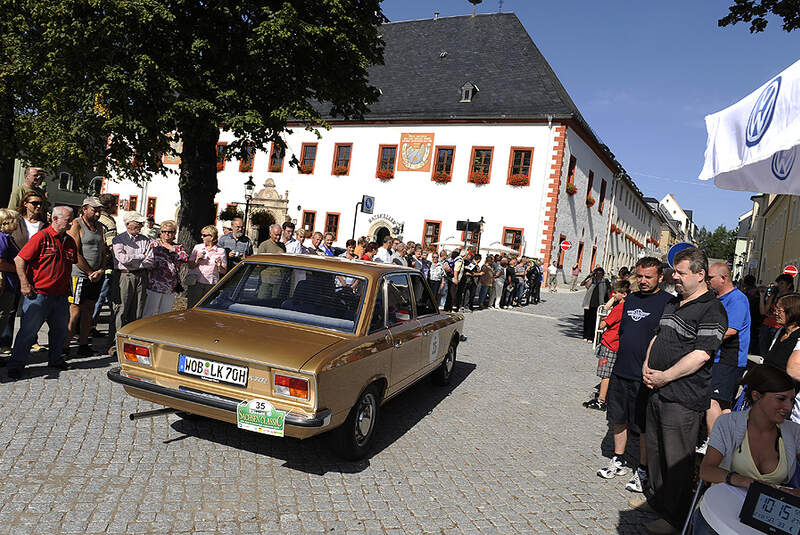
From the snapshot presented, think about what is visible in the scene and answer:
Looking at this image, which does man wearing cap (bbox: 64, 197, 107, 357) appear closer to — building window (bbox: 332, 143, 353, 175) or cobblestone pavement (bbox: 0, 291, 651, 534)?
cobblestone pavement (bbox: 0, 291, 651, 534)

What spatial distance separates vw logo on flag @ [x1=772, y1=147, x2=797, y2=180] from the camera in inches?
129

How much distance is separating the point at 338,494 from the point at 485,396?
11.5 ft

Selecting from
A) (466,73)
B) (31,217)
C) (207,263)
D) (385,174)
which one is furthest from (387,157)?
(31,217)

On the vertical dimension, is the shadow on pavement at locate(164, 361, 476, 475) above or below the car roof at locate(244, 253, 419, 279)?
below

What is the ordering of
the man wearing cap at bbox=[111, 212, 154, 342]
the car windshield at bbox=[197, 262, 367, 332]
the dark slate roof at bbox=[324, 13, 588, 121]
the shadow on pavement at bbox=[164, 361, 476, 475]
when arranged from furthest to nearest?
the dark slate roof at bbox=[324, 13, 588, 121] < the man wearing cap at bbox=[111, 212, 154, 342] < the car windshield at bbox=[197, 262, 367, 332] < the shadow on pavement at bbox=[164, 361, 476, 475]

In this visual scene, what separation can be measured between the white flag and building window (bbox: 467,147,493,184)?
→ 26897 mm

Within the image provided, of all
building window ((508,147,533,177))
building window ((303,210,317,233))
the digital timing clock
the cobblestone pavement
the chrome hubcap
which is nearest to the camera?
the digital timing clock

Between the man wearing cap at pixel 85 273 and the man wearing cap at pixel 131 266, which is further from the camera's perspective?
the man wearing cap at pixel 85 273

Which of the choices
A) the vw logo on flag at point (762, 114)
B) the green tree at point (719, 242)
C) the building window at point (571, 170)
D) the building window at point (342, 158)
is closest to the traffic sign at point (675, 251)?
the vw logo on flag at point (762, 114)

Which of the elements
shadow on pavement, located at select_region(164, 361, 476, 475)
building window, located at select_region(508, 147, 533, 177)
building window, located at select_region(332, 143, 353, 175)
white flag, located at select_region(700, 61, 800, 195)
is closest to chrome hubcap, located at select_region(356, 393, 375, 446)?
shadow on pavement, located at select_region(164, 361, 476, 475)

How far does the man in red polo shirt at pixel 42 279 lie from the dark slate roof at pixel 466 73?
2581 cm

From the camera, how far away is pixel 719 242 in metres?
103

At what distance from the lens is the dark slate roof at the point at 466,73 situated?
30266 mm

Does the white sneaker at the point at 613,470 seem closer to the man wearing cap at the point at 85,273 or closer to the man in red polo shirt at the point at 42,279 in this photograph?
the man in red polo shirt at the point at 42,279
